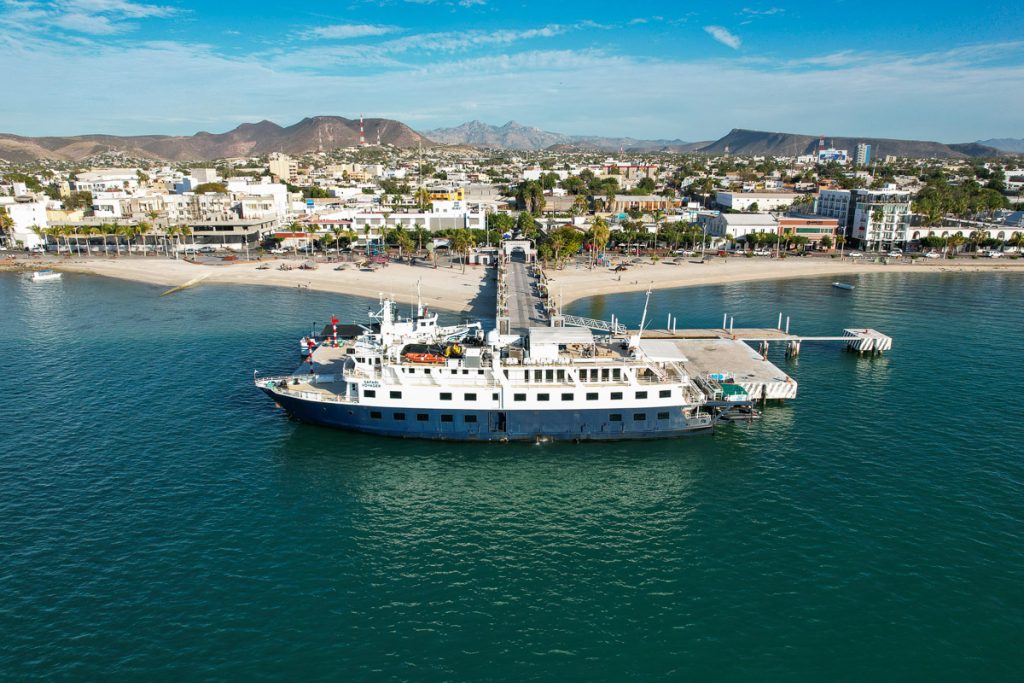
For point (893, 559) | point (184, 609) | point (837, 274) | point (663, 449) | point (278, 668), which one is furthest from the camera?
point (837, 274)

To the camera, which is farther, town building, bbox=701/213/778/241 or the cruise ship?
town building, bbox=701/213/778/241

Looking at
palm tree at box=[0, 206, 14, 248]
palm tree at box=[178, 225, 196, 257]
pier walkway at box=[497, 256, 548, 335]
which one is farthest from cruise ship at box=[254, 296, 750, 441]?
palm tree at box=[0, 206, 14, 248]

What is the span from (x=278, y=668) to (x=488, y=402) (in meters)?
24.0

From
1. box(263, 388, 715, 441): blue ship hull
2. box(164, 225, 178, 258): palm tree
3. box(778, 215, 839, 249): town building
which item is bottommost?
box(263, 388, 715, 441): blue ship hull

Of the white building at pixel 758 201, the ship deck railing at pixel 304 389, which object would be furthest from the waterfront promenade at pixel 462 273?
the white building at pixel 758 201

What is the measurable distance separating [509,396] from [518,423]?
227cm

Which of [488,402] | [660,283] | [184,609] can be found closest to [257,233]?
[660,283]

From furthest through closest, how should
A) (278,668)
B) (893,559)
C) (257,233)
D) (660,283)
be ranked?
(257,233) < (660,283) < (893,559) < (278,668)

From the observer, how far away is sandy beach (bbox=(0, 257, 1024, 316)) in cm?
10075

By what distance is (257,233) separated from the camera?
489 feet

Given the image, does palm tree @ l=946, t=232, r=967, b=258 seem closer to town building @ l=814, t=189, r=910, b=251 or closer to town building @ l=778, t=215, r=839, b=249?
town building @ l=814, t=189, r=910, b=251

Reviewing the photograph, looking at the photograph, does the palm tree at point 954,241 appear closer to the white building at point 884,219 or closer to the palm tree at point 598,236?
the white building at point 884,219

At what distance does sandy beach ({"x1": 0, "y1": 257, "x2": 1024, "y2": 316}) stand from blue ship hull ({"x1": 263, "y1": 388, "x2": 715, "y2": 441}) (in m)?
41.6

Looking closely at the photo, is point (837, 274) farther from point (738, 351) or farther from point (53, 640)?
point (53, 640)
